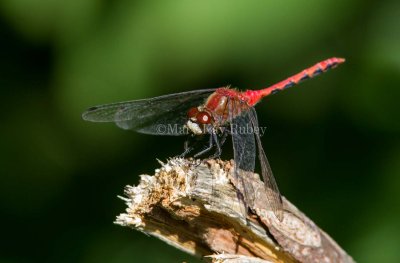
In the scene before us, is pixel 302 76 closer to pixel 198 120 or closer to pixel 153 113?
pixel 198 120

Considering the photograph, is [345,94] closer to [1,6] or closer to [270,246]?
[270,246]

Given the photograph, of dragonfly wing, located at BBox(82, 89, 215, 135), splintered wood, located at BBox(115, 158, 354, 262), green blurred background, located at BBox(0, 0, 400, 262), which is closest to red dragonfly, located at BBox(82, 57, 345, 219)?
dragonfly wing, located at BBox(82, 89, 215, 135)

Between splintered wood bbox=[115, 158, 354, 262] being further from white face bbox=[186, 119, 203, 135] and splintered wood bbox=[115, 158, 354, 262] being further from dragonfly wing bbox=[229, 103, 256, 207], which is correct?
white face bbox=[186, 119, 203, 135]

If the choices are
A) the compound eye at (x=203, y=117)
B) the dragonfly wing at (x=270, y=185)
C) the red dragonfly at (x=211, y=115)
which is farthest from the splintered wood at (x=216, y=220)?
the compound eye at (x=203, y=117)

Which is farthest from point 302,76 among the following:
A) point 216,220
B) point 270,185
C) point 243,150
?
point 216,220

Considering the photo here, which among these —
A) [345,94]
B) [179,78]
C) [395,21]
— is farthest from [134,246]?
[395,21]
